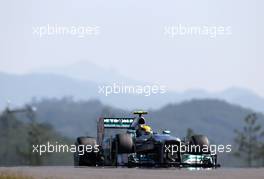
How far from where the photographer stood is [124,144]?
41.5 m

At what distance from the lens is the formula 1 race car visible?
41219 mm

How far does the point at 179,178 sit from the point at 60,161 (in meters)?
121

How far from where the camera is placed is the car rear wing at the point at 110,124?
150 feet

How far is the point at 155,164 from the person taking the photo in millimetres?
40719

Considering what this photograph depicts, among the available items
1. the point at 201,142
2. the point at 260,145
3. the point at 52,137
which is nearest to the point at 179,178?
the point at 201,142

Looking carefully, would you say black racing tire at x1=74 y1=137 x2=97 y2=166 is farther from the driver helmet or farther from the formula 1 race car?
the driver helmet

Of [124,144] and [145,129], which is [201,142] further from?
[124,144]

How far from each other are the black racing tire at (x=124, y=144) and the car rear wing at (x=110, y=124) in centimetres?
407

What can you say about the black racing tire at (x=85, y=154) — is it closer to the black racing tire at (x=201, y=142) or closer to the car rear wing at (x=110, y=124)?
the car rear wing at (x=110, y=124)

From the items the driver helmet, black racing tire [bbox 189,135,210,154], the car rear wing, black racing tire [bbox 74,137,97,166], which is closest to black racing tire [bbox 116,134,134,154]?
the driver helmet

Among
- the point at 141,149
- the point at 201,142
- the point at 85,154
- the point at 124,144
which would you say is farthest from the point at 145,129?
the point at 85,154

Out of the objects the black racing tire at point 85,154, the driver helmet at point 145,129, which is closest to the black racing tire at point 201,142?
the driver helmet at point 145,129

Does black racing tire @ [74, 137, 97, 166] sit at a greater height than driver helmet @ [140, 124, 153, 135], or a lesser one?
lesser

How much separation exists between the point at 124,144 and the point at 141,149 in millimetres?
1177
